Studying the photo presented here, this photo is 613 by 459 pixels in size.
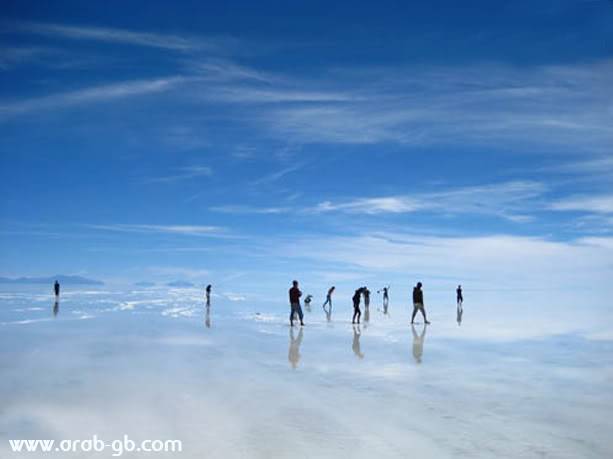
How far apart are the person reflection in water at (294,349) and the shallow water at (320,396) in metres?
0.07

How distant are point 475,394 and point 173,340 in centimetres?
1357

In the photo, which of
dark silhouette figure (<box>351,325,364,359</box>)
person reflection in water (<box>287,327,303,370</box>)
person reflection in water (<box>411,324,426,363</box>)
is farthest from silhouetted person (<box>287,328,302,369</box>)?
person reflection in water (<box>411,324,426,363</box>)

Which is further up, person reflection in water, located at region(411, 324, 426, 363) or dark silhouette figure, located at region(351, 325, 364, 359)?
person reflection in water, located at region(411, 324, 426, 363)

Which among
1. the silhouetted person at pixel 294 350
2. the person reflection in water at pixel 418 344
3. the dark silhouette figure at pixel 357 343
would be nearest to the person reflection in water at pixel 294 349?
the silhouetted person at pixel 294 350

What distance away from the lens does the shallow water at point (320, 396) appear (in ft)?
24.0

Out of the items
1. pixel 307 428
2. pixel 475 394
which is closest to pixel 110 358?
pixel 307 428

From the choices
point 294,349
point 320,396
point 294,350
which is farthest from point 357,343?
point 320,396

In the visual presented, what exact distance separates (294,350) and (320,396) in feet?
23.4

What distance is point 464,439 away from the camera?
739 centimetres

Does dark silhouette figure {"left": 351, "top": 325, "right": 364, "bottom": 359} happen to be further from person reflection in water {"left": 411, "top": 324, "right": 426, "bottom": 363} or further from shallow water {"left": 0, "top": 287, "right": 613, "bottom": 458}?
person reflection in water {"left": 411, "top": 324, "right": 426, "bottom": 363}

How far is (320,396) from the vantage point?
32.8ft

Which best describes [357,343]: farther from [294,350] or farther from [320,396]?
[320,396]

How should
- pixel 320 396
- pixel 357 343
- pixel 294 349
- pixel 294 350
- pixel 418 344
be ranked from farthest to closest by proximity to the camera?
pixel 357 343 < pixel 418 344 < pixel 294 349 < pixel 294 350 < pixel 320 396

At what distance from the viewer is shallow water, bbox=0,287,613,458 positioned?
24.0ft
